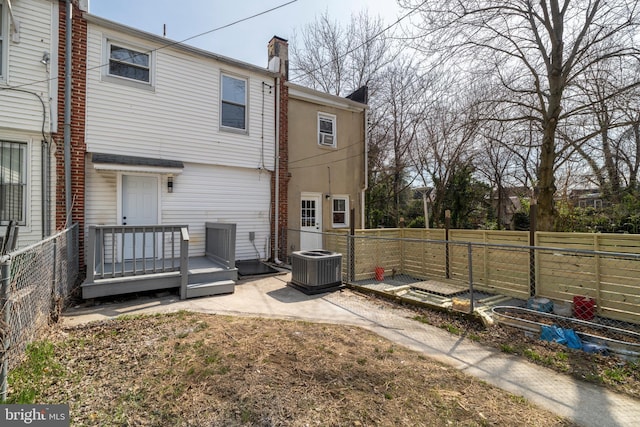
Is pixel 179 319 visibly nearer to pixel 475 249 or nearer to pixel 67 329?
pixel 67 329

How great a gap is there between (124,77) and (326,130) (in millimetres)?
6100

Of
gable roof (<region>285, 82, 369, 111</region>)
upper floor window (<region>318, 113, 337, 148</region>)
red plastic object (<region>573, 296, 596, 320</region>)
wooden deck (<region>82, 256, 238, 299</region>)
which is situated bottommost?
red plastic object (<region>573, 296, 596, 320</region>)

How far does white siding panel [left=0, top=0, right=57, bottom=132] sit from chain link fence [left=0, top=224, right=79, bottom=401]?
281 cm

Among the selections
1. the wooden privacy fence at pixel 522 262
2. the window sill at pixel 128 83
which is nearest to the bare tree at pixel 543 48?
the wooden privacy fence at pixel 522 262

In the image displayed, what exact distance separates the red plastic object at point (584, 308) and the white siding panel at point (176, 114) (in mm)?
7998

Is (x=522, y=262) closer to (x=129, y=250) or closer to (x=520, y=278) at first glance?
(x=520, y=278)

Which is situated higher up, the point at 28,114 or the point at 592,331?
the point at 28,114

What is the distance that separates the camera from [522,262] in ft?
23.6

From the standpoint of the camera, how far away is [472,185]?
56.7 ft

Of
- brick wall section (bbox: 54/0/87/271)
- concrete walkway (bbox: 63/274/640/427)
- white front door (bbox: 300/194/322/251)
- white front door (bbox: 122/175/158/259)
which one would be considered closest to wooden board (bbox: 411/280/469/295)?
concrete walkway (bbox: 63/274/640/427)

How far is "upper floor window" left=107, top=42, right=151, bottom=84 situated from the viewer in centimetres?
684

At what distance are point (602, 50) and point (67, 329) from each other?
43.0 ft

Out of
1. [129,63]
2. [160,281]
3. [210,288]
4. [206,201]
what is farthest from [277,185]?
[129,63]

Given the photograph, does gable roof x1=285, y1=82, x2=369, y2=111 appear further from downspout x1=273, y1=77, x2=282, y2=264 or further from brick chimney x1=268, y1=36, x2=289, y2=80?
downspout x1=273, y1=77, x2=282, y2=264
